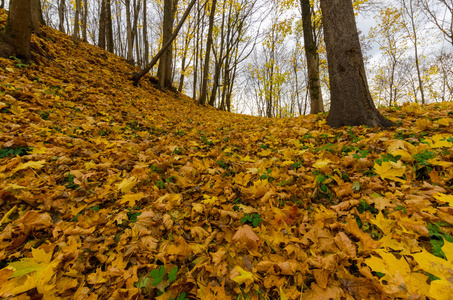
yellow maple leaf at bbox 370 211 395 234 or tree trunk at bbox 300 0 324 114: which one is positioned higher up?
tree trunk at bbox 300 0 324 114

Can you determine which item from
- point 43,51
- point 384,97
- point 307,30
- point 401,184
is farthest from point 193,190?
point 384,97

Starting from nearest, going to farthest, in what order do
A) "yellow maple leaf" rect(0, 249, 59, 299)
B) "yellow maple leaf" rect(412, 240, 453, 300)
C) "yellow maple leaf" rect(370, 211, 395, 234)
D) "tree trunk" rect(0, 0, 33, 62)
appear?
"yellow maple leaf" rect(412, 240, 453, 300) < "yellow maple leaf" rect(0, 249, 59, 299) < "yellow maple leaf" rect(370, 211, 395, 234) < "tree trunk" rect(0, 0, 33, 62)

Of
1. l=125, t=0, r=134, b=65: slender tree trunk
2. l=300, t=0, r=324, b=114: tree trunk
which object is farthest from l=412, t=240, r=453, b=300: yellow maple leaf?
l=125, t=0, r=134, b=65: slender tree trunk

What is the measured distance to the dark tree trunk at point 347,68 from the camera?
2.96 meters

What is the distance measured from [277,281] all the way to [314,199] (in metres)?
0.83

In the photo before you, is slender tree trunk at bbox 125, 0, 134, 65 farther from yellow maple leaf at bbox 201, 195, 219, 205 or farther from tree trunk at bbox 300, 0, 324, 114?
yellow maple leaf at bbox 201, 195, 219, 205

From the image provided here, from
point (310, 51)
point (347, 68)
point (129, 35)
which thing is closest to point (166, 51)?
point (129, 35)

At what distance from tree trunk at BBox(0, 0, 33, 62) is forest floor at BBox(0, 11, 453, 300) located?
6.93 ft

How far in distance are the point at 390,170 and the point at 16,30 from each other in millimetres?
6610

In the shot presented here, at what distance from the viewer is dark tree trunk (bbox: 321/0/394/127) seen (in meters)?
2.96

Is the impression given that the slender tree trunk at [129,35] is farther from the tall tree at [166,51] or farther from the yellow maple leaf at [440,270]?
the yellow maple leaf at [440,270]

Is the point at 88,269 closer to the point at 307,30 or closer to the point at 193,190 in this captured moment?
the point at 193,190

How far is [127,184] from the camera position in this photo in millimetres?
1841

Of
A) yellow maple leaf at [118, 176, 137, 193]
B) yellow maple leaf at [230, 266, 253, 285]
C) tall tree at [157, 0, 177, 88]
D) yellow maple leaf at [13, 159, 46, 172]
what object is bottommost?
yellow maple leaf at [230, 266, 253, 285]
